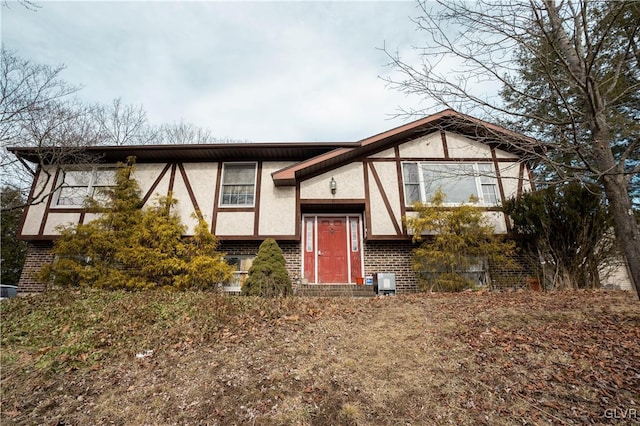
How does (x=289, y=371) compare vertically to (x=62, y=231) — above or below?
below

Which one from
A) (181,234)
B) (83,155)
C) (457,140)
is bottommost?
A: (181,234)

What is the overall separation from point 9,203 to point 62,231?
9216 millimetres

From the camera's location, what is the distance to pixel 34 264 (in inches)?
399

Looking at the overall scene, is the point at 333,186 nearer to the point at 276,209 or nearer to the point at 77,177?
the point at 276,209

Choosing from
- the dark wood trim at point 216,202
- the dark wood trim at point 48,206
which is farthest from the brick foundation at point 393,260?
the dark wood trim at point 48,206

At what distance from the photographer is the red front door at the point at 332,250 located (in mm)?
10297

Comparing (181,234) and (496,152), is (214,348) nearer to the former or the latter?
(181,234)

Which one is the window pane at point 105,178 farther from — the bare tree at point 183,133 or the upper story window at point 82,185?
the bare tree at point 183,133

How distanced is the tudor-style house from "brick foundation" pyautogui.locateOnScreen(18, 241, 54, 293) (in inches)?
1.3

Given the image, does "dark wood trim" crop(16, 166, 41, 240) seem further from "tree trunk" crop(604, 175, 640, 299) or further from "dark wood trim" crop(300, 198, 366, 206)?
"tree trunk" crop(604, 175, 640, 299)

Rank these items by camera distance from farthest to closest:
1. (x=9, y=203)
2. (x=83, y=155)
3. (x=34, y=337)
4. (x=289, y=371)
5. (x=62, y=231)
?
1. (x=9, y=203)
2. (x=83, y=155)
3. (x=62, y=231)
4. (x=34, y=337)
5. (x=289, y=371)

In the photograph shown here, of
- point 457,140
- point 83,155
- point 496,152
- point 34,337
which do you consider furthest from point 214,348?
point 496,152

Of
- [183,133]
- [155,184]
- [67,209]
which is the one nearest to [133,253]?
[155,184]

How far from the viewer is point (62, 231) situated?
32.0ft
